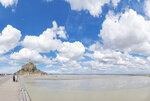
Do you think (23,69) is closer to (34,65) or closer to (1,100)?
(34,65)

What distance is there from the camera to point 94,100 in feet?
51.0

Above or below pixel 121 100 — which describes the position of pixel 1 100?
above

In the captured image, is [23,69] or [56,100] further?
[23,69]

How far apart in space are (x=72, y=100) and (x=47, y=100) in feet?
9.24

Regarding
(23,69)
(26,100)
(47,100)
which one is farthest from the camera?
(23,69)

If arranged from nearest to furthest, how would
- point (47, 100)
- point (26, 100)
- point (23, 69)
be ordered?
1. point (26, 100)
2. point (47, 100)
3. point (23, 69)

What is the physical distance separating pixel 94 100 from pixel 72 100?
2.58 m

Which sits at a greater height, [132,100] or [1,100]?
[1,100]

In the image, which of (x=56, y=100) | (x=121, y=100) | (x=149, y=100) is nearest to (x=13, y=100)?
(x=56, y=100)

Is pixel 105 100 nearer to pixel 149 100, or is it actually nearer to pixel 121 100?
pixel 121 100

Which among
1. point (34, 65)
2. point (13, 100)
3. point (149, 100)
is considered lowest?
point (149, 100)

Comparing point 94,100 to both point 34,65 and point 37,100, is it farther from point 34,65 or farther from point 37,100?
point 34,65

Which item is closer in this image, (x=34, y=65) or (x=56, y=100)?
(x=56, y=100)

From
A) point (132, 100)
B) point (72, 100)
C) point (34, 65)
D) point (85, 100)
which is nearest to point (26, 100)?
point (72, 100)
